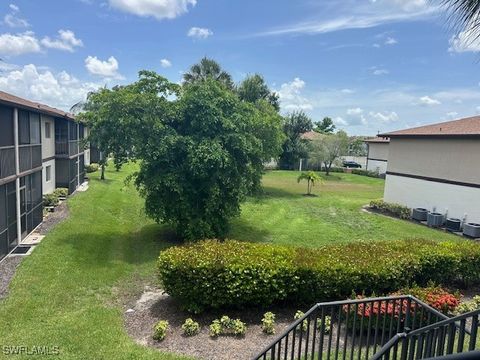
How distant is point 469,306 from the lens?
827 cm

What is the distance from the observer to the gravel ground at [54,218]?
15855 millimetres

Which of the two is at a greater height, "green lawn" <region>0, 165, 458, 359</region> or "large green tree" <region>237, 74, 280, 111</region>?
"large green tree" <region>237, 74, 280, 111</region>

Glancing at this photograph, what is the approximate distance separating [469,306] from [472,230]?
11.0 metres

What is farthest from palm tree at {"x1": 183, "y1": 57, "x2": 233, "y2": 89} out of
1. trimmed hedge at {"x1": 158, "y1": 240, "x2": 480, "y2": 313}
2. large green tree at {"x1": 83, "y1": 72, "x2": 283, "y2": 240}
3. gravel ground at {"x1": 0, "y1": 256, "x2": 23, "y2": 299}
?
trimmed hedge at {"x1": 158, "y1": 240, "x2": 480, "y2": 313}

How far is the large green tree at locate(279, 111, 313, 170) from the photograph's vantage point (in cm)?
4103

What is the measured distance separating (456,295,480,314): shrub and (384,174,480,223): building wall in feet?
36.6

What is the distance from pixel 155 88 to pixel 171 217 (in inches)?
195

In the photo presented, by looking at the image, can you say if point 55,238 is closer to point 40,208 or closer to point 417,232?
point 40,208

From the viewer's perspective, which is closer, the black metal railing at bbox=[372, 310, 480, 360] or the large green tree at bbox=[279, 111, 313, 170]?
the black metal railing at bbox=[372, 310, 480, 360]

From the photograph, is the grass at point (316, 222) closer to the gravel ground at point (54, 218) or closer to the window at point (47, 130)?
the gravel ground at point (54, 218)

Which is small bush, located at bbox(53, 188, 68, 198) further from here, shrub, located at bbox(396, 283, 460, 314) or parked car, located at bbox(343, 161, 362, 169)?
parked car, located at bbox(343, 161, 362, 169)

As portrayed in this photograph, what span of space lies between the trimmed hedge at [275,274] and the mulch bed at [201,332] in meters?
0.27

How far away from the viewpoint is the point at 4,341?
23.4ft

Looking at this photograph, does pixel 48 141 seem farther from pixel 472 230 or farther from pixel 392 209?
pixel 472 230
